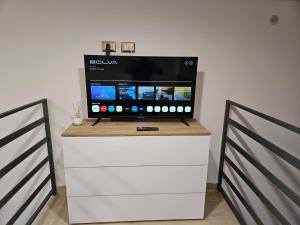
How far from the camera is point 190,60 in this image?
1925mm

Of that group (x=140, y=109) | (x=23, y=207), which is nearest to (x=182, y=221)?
(x=140, y=109)

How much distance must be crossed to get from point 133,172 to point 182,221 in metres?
0.71

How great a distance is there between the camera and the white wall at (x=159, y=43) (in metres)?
1.97

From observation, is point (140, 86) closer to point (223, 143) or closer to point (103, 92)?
point (103, 92)

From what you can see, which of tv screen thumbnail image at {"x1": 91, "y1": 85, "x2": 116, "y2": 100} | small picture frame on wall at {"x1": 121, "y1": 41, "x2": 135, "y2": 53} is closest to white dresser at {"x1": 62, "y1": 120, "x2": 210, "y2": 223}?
tv screen thumbnail image at {"x1": 91, "y1": 85, "x2": 116, "y2": 100}

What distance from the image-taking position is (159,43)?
2090 mm

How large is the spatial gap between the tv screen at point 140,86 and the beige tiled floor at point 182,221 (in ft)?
3.35

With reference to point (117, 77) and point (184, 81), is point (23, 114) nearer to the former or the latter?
point (117, 77)

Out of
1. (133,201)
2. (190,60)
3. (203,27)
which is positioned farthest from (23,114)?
(203,27)

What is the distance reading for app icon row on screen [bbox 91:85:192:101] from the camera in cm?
194

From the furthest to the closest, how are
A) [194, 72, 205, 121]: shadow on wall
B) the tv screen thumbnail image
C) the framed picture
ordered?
1. [194, 72, 205, 121]: shadow on wall
2. the framed picture
3. the tv screen thumbnail image

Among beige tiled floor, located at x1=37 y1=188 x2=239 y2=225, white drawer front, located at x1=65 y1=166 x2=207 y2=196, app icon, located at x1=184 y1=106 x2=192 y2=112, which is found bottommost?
beige tiled floor, located at x1=37 y1=188 x2=239 y2=225

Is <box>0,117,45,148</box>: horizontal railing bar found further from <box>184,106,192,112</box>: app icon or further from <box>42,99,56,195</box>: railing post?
<box>184,106,192,112</box>: app icon

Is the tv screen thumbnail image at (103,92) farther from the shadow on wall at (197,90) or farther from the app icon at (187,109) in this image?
the app icon at (187,109)
